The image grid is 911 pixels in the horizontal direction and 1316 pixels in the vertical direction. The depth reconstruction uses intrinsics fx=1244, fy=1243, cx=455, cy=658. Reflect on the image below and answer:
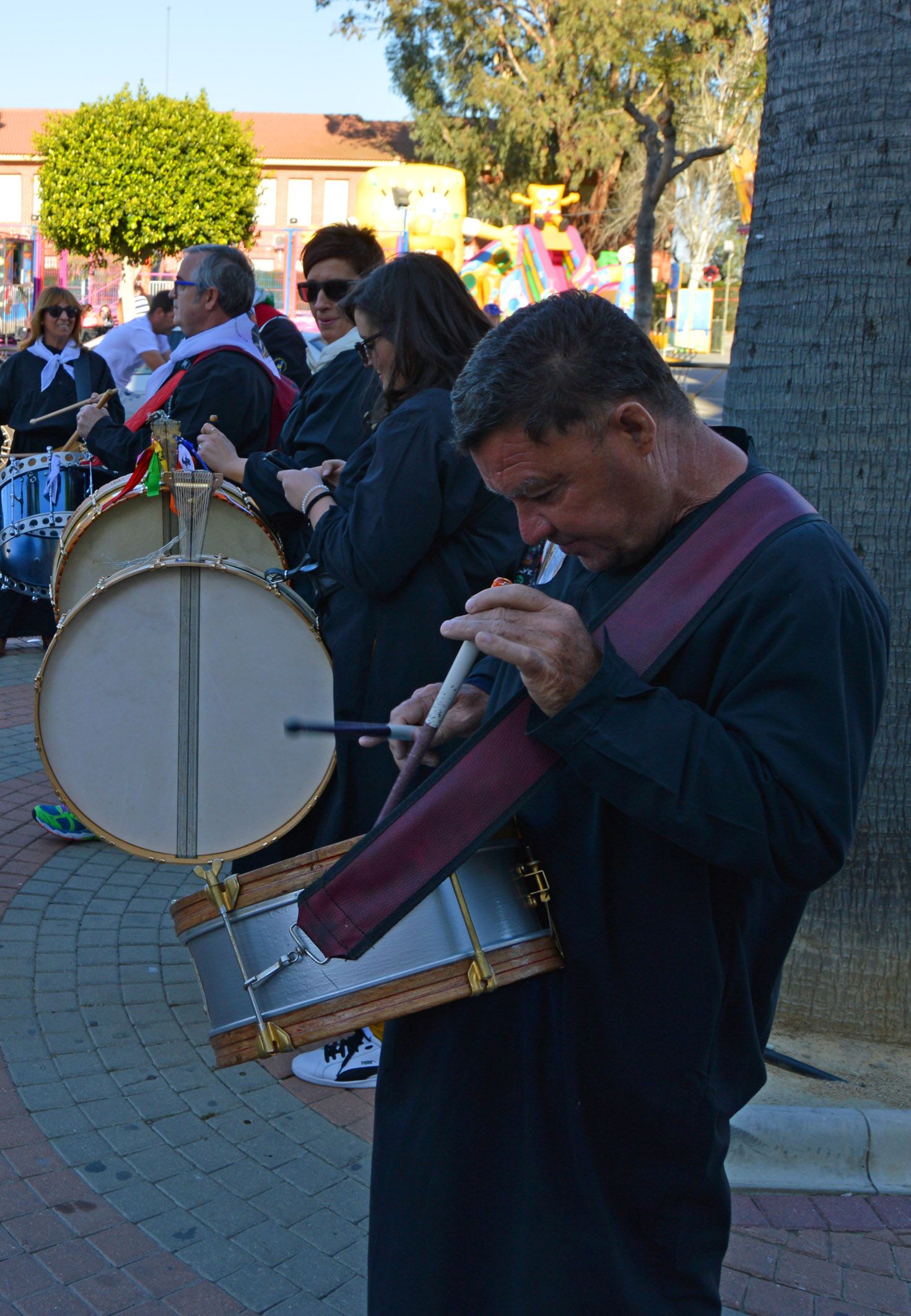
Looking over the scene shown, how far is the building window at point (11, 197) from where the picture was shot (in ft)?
205

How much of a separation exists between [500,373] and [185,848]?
2069mm

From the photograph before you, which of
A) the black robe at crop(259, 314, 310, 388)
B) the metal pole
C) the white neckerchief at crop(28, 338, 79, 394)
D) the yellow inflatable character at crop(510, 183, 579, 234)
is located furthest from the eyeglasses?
the metal pole

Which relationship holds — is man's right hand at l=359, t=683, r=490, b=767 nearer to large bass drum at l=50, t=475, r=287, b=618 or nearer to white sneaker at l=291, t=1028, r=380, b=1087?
large bass drum at l=50, t=475, r=287, b=618

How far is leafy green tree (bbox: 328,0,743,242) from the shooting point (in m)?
25.4

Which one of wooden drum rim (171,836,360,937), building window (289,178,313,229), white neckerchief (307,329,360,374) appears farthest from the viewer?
building window (289,178,313,229)

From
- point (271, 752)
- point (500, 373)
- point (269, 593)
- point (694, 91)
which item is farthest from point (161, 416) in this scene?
point (694, 91)

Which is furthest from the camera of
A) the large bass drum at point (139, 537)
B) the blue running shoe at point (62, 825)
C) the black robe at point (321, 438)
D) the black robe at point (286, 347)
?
the black robe at point (286, 347)

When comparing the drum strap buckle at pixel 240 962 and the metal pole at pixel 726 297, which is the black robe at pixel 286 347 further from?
the metal pole at pixel 726 297

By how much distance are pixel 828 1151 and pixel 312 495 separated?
81.6 inches

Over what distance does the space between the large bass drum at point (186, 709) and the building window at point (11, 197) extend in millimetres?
66583

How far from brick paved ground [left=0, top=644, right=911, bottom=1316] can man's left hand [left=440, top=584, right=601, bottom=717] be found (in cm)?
176

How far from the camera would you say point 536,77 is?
28984 mm

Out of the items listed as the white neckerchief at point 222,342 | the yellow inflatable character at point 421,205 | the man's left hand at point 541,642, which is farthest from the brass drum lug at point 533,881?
the yellow inflatable character at point 421,205

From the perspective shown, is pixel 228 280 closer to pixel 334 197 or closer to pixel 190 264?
pixel 190 264
